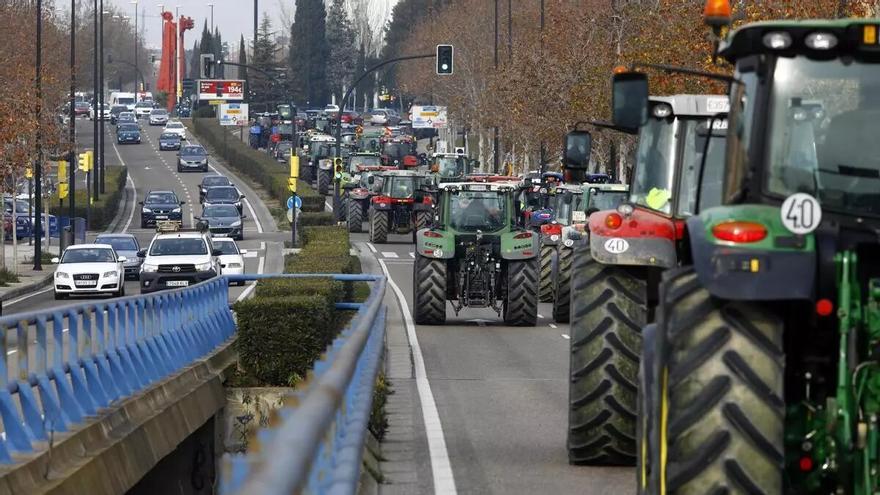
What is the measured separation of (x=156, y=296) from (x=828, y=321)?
14.0 meters

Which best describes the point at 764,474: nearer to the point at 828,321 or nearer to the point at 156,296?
the point at 828,321

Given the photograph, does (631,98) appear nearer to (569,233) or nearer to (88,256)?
(569,233)

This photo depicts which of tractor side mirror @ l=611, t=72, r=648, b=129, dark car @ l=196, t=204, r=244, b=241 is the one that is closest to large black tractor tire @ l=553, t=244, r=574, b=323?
tractor side mirror @ l=611, t=72, r=648, b=129

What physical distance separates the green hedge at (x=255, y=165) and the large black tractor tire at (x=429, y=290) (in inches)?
1827

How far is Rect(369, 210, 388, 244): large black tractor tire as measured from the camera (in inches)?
2439

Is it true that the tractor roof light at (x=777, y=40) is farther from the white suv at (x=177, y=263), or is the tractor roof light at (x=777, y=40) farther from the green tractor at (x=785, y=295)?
the white suv at (x=177, y=263)

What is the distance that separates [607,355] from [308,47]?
169 m

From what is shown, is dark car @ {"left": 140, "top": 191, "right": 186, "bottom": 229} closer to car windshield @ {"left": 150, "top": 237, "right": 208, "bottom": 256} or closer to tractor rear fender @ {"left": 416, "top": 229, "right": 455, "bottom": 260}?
car windshield @ {"left": 150, "top": 237, "right": 208, "bottom": 256}

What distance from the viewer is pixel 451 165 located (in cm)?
7356

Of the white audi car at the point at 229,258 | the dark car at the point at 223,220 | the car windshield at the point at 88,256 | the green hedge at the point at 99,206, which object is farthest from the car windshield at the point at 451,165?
the car windshield at the point at 88,256

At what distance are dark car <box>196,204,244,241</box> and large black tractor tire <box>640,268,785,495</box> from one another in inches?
2410

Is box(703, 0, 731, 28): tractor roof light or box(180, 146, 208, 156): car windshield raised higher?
box(703, 0, 731, 28): tractor roof light

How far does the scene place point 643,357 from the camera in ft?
30.8

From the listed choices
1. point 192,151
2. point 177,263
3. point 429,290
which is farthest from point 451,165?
point 429,290
